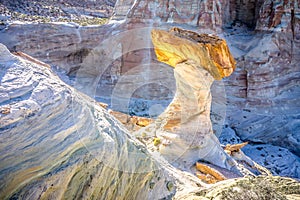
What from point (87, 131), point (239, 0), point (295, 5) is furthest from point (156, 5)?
point (87, 131)

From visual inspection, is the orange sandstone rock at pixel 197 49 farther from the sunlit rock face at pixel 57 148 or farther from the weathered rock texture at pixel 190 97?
the sunlit rock face at pixel 57 148

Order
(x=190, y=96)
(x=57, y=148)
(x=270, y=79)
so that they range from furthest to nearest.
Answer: (x=270, y=79)
(x=190, y=96)
(x=57, y=148)

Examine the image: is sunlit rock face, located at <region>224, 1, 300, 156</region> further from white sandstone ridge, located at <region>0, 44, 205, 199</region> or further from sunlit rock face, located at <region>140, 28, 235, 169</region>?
white sandstone ridge, located at <region>0, 44, 205, 199</region>

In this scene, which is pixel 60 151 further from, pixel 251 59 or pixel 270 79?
pixel 270 79

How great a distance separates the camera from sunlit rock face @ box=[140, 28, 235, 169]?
5102mm

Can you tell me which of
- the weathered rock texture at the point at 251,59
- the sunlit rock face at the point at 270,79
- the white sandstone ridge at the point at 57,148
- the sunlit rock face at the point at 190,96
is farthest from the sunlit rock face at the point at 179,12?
the white sandstone ridge at the point at 57,148

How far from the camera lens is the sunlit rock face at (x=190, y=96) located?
16.7 ft

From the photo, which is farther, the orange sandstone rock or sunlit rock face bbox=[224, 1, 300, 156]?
sunlit rock face bbox=[224, 1, 300, 156]

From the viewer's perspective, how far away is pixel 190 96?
573 centimetres

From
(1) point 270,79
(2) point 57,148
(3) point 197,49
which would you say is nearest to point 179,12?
(1) point 270,79

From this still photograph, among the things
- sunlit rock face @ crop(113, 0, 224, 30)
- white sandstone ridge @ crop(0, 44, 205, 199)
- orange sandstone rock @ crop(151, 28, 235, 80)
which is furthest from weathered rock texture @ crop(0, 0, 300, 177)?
white sandstone ridge @ crop(0, 44, 205, 199)

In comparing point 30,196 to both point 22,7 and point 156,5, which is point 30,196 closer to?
point 156,5

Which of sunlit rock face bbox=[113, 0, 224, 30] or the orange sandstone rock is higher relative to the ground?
the orange sandstone rock

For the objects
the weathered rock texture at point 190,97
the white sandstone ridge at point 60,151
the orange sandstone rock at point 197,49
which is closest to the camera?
the white sandstone ridge at point 60,151
